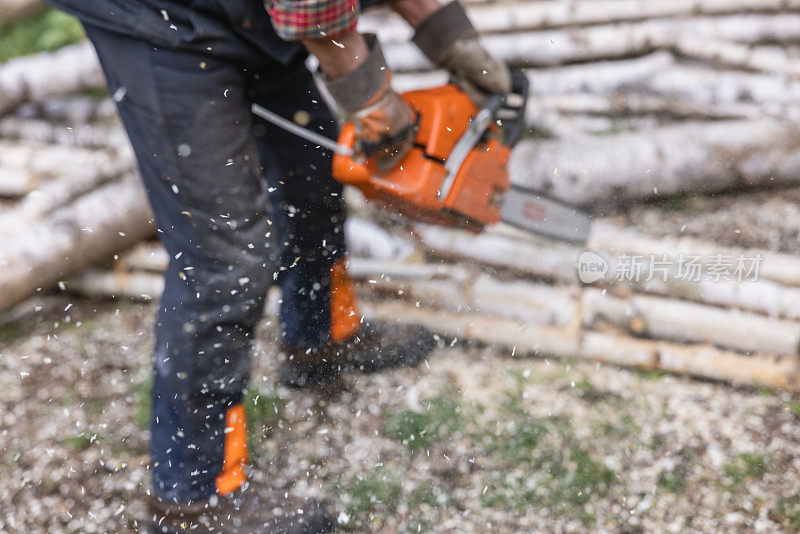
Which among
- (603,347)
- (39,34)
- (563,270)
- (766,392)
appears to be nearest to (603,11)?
(563,270)

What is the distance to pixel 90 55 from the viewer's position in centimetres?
393

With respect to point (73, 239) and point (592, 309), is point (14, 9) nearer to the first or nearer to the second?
point (73, 239)

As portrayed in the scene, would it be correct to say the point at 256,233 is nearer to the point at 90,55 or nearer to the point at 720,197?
the point at 720,197

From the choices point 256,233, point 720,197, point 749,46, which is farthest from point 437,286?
point 749,46

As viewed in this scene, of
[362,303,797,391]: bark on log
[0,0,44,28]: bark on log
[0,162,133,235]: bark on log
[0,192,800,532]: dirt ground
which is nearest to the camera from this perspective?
[0,192,800,532]: dirt ground

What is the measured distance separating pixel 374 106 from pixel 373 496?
1051 mm

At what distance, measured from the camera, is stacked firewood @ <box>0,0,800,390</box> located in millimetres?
2299

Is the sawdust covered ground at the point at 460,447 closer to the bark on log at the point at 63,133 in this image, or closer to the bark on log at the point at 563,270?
the bark on log at the point at 563,270

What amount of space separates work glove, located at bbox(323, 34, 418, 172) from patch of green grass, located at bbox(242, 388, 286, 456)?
90 cm

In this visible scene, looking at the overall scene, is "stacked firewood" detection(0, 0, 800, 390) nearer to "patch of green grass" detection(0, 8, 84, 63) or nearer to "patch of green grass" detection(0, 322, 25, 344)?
"patch of green grass" detection(0, 322, 25, 344)

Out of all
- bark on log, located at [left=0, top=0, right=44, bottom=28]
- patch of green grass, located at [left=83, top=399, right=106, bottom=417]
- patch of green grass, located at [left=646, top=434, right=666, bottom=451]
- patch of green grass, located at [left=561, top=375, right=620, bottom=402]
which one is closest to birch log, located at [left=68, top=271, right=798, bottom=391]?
patch of green grass, located at [left=561, top=375, right=620, bottom=402]

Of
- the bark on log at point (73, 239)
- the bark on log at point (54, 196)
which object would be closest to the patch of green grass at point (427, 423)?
the bark on log at point (73, 239)

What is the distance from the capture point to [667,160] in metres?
2.98

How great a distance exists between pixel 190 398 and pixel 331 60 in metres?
0.88
